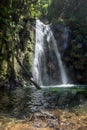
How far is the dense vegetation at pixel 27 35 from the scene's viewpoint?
22.5m

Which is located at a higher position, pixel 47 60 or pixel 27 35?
pixel 27 35

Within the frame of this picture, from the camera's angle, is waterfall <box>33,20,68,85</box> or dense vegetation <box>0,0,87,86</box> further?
waterfall <box>33,20,68,85</box>

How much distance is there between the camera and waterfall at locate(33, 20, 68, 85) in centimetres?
2988

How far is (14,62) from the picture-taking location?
24.8 metres

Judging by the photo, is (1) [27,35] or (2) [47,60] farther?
(2) [47,60]

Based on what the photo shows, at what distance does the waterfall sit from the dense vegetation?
115 centimetres

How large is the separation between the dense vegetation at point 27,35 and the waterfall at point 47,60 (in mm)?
1147

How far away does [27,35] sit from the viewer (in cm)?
2925

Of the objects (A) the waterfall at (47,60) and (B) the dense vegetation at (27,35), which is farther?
(A) the waterfall at (47,60)

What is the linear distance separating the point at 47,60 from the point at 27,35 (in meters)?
3.88

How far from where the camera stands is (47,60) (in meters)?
31.4

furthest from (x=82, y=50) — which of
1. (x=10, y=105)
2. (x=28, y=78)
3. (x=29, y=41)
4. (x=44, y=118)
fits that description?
(x=44, y=118)

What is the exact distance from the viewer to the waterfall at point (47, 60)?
98.0ft

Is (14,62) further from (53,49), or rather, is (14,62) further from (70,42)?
(70,42)
